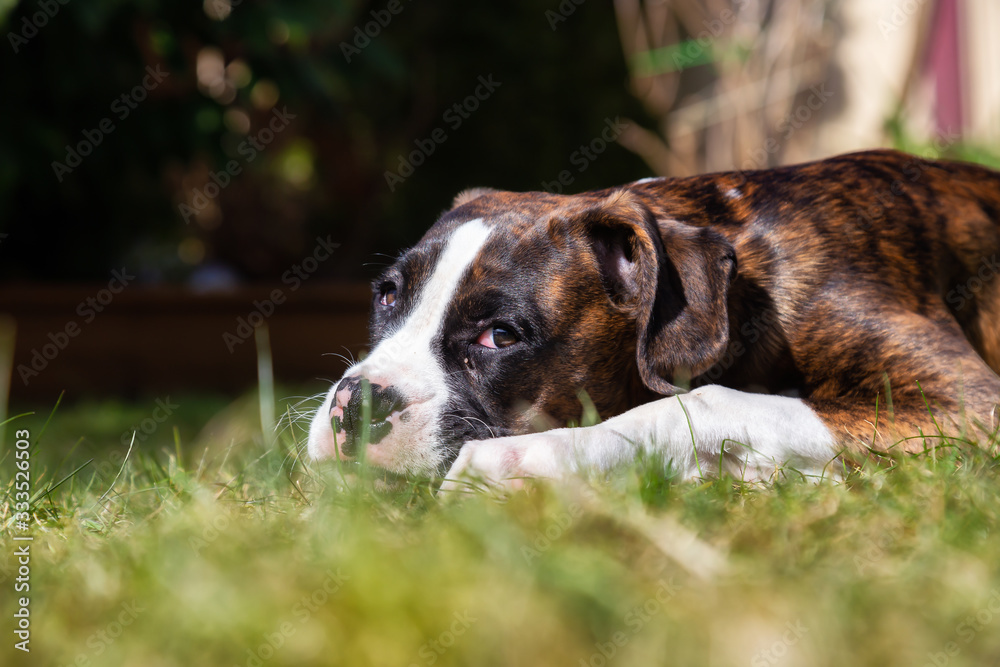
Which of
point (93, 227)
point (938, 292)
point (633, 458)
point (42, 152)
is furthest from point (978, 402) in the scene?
point (93, 227)


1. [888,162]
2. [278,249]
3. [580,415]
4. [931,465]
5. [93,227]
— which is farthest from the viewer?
[278,249]

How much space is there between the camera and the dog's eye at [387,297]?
9.84 ft

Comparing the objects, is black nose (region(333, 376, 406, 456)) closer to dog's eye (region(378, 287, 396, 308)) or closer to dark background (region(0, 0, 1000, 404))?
dog's eye (region(378, 287, 396, 308))

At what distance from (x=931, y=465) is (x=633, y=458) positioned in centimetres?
68

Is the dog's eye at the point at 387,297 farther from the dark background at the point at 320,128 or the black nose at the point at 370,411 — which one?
the dark background at the point at 320,128

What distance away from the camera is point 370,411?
2352 mm

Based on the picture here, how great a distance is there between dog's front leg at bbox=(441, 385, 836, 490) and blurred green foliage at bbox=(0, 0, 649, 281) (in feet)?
14.3

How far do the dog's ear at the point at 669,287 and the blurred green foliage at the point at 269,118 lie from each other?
3791 mm

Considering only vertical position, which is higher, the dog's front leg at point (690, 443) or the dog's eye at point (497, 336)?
the dog's eye at point (497, 336)

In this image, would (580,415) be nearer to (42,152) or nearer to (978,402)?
(978,402)

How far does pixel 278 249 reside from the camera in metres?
9.48

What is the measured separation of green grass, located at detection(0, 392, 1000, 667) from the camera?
3.85ft

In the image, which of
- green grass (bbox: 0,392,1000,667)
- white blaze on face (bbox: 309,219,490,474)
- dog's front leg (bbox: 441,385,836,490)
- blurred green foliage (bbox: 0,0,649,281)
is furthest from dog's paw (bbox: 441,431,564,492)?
blurred green foliage (bbox: 0,0,649,281)

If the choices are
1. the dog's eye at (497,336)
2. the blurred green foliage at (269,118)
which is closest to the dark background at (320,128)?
the blurred green foliage at (269,118)
